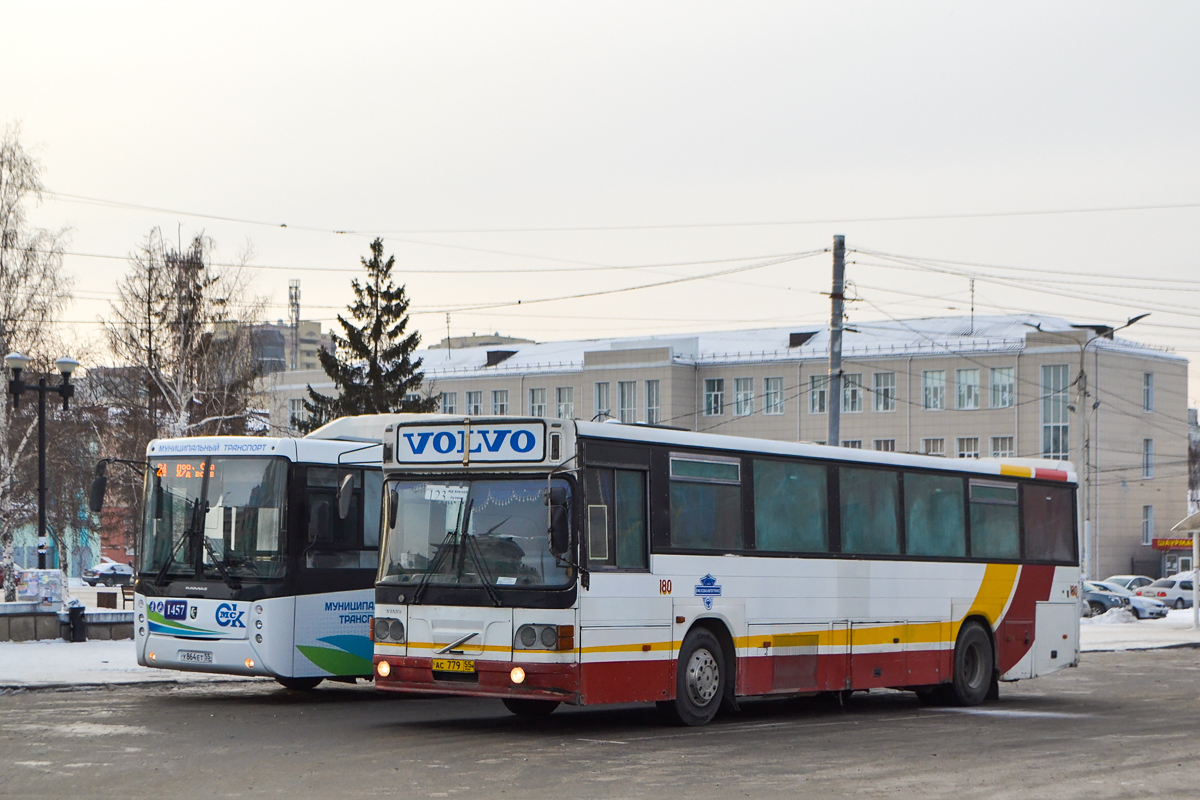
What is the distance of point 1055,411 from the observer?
85938 mm

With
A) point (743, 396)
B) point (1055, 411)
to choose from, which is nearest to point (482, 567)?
point (1055, 411)

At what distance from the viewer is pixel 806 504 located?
17422mm

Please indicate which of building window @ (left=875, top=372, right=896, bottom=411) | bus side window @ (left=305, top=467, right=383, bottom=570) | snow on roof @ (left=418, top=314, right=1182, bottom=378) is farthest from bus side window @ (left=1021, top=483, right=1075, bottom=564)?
building window @ (left=875, top=372, right=896, bottom=411)

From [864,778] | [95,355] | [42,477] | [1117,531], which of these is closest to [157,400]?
[95,355]

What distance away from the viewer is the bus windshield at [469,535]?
14.6 metres

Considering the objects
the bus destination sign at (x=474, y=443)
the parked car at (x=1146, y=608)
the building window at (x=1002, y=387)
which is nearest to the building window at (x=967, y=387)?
the building window at (x=1002, y=387)

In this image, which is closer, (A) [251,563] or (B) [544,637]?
(B) [544,637]

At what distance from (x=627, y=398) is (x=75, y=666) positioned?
77.0 meters

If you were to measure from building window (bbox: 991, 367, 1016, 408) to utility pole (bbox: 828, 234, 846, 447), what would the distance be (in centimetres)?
5807

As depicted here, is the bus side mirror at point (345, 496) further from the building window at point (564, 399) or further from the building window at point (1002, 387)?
the building window at point (564, 399)

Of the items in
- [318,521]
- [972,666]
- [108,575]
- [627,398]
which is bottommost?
[108,575]

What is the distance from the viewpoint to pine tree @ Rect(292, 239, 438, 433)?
193 feet

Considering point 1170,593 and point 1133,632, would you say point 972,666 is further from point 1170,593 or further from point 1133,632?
point 1170,593

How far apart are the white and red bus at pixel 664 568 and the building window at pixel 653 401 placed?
77.3m
